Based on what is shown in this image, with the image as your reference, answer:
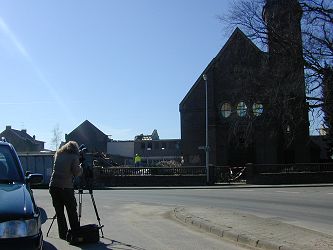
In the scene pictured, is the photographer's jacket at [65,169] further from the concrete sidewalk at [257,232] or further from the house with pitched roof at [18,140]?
the house with pitched roof at [18,140]

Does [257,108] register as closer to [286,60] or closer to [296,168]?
[296,168]

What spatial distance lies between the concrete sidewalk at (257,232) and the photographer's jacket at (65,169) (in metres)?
3.39

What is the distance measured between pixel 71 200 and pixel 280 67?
27.9 metres

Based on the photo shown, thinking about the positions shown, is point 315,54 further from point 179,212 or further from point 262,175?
point 179,212

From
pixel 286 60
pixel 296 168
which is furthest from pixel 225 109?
pixel 286 60

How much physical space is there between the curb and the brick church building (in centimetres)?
2240

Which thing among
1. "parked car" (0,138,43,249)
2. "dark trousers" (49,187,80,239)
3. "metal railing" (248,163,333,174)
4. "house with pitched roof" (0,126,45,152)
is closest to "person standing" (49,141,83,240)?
"dark trousers" (49,187,80,239)

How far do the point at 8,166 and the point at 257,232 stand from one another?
5373 mm

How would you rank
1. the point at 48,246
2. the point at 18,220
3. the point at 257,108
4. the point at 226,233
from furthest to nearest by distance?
the point at 257,108
the point at 226,233
the point at 48,246
the point at 18,220

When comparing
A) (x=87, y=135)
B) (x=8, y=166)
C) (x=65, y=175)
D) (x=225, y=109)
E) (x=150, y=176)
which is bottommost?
(x=65, y=175)

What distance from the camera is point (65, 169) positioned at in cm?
984

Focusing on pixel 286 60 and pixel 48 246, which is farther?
pixel 286 60

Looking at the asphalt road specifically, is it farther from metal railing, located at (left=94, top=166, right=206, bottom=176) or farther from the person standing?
metal railing, located at (left=94, top=166, right=206, bottom=176)

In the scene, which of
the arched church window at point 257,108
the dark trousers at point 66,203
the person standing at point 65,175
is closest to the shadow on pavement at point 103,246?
the dark trousers at point 66,203
